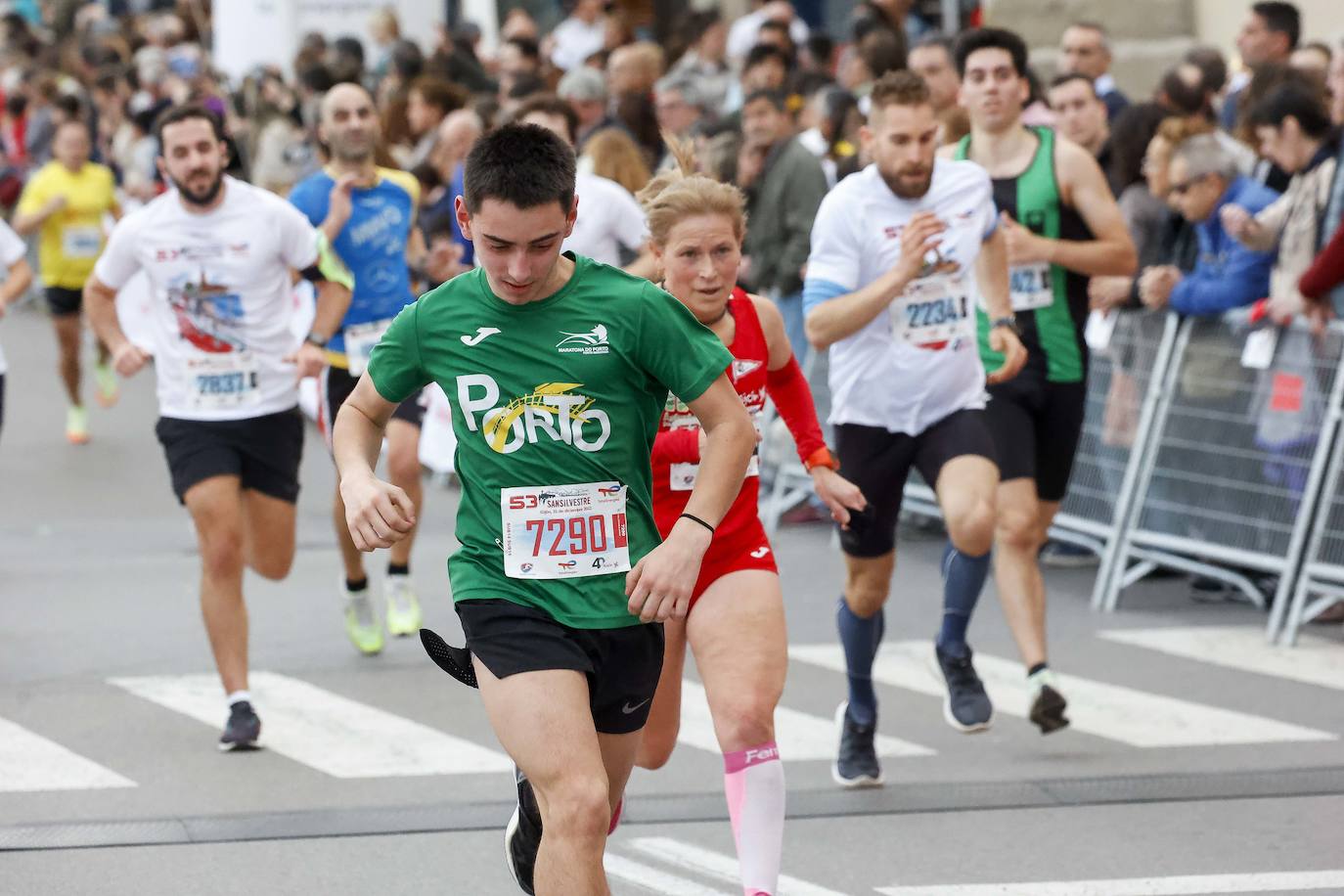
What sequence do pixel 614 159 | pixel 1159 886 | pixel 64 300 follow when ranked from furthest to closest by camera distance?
pixel 64 300
pixel 614 159
pixel 1159 886

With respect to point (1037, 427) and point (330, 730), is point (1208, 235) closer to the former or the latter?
point (1037, 427)

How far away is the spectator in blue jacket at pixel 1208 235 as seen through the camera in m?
9.87

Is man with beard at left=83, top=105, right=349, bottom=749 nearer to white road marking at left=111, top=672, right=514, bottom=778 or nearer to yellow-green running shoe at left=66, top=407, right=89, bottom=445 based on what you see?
white road marking at left=111, top=672, right=514, bottom=778

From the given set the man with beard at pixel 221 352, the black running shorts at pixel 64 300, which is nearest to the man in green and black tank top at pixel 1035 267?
the man with beard at pixel 221 352

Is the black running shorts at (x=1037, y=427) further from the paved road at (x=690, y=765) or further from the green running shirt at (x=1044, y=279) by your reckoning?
the paved road at (x=690, y=765)

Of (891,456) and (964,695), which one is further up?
(891,456)

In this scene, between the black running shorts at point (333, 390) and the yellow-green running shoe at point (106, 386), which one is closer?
the black running shorts at point (333, 390)

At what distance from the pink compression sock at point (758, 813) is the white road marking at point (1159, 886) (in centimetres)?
82

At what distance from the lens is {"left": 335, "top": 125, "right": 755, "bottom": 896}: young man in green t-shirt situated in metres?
4.45

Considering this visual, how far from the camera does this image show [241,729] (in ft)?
24.7

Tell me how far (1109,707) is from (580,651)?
403cm

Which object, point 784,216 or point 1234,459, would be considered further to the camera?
point 784,216

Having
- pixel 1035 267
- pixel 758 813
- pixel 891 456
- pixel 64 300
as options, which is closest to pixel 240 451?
pixel 891 456

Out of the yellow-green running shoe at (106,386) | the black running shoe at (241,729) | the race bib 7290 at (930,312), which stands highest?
the race bib 7290 at (930,312)
